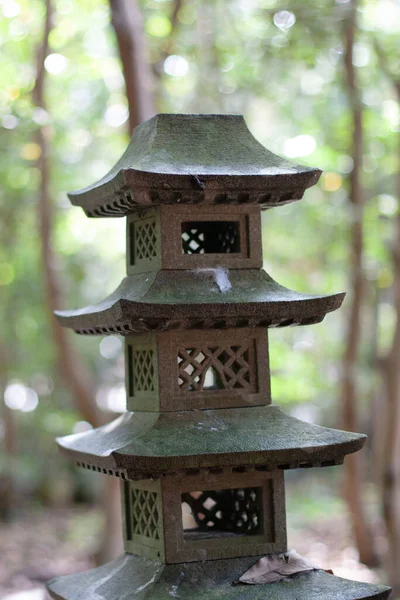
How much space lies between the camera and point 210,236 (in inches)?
246

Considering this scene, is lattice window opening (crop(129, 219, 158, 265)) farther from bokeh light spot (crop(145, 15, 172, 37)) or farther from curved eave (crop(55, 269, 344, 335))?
bokeh light spot (crop(145, 15, 172, 37))

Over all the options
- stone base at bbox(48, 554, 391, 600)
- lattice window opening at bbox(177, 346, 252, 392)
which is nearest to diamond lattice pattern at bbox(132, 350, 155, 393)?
lattice window opening at bbox(177, 346, 252, 392)

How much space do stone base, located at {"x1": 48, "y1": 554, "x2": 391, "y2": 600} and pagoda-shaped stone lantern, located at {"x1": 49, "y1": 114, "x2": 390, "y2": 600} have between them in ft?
0.03

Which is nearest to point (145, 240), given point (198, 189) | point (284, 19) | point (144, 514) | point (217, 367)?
point (198, 189)

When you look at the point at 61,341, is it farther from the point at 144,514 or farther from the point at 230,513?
the point at 144,514

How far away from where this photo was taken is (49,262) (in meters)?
13.3

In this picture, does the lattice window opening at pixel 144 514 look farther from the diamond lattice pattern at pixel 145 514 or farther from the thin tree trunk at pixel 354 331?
the thin tree trunk at pixel 354 331

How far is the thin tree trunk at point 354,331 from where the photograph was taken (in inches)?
525

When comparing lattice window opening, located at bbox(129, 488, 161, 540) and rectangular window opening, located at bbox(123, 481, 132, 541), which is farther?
rectangular window opening, located at bbox(123, 481, 132, 541)

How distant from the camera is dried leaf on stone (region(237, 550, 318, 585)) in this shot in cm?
531

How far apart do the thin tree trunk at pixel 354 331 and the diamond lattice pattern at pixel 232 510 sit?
789cm

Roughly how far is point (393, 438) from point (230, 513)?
7.20 m

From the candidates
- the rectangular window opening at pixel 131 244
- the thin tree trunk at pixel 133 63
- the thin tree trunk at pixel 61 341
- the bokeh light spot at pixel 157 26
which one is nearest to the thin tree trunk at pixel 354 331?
the bokeh light spot at pixel 157 26

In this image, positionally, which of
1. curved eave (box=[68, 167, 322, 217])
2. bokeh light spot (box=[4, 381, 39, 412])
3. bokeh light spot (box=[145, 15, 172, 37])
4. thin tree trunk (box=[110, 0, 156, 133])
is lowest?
bokeh light spot (box=[4, 381, 39, 412])
